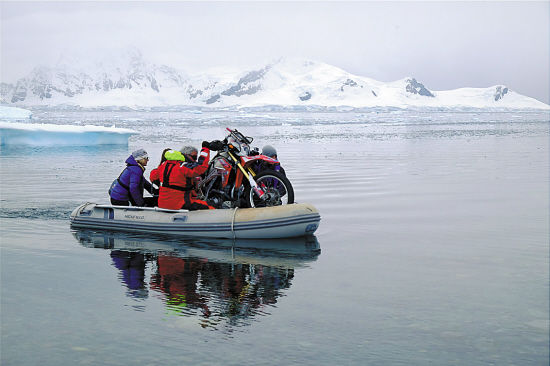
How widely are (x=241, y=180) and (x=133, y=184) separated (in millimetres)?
1661

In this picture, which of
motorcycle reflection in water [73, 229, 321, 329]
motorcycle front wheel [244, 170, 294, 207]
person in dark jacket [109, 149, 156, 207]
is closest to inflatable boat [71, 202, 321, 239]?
motorcycle reflection in water [73, 229, 321, 329]

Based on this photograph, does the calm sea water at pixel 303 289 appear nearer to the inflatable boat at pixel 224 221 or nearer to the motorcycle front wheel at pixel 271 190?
the inflatable boat at pixel 224 221

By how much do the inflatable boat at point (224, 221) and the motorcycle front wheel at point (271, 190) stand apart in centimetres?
73

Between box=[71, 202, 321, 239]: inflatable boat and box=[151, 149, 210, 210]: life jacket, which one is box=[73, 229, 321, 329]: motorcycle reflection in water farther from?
box=[151, 149, 210, 210]: life jacket

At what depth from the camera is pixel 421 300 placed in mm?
6055

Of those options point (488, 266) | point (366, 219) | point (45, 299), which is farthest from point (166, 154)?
point (488, 266)

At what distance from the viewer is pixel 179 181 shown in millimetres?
9867

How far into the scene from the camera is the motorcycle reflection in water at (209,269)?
6004mm

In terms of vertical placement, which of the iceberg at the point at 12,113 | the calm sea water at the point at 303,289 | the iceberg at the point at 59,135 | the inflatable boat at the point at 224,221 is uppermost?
the iceberg at the point at 12,113

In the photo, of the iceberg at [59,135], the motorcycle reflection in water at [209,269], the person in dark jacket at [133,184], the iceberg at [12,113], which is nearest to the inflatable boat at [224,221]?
the motorcycle reflection in water at [209,269]

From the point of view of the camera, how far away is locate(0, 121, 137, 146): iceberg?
3031 centimetres

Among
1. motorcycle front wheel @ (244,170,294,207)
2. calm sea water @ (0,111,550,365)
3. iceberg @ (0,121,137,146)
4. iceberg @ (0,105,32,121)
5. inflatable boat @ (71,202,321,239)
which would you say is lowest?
calm sea water @ (0,111,550,365)

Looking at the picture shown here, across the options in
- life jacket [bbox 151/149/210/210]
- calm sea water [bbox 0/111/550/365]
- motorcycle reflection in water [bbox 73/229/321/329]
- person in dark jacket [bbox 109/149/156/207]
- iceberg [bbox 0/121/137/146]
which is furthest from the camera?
iceberg [bbox 0/121/137/146]

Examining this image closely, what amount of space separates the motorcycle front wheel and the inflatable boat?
0.73m
